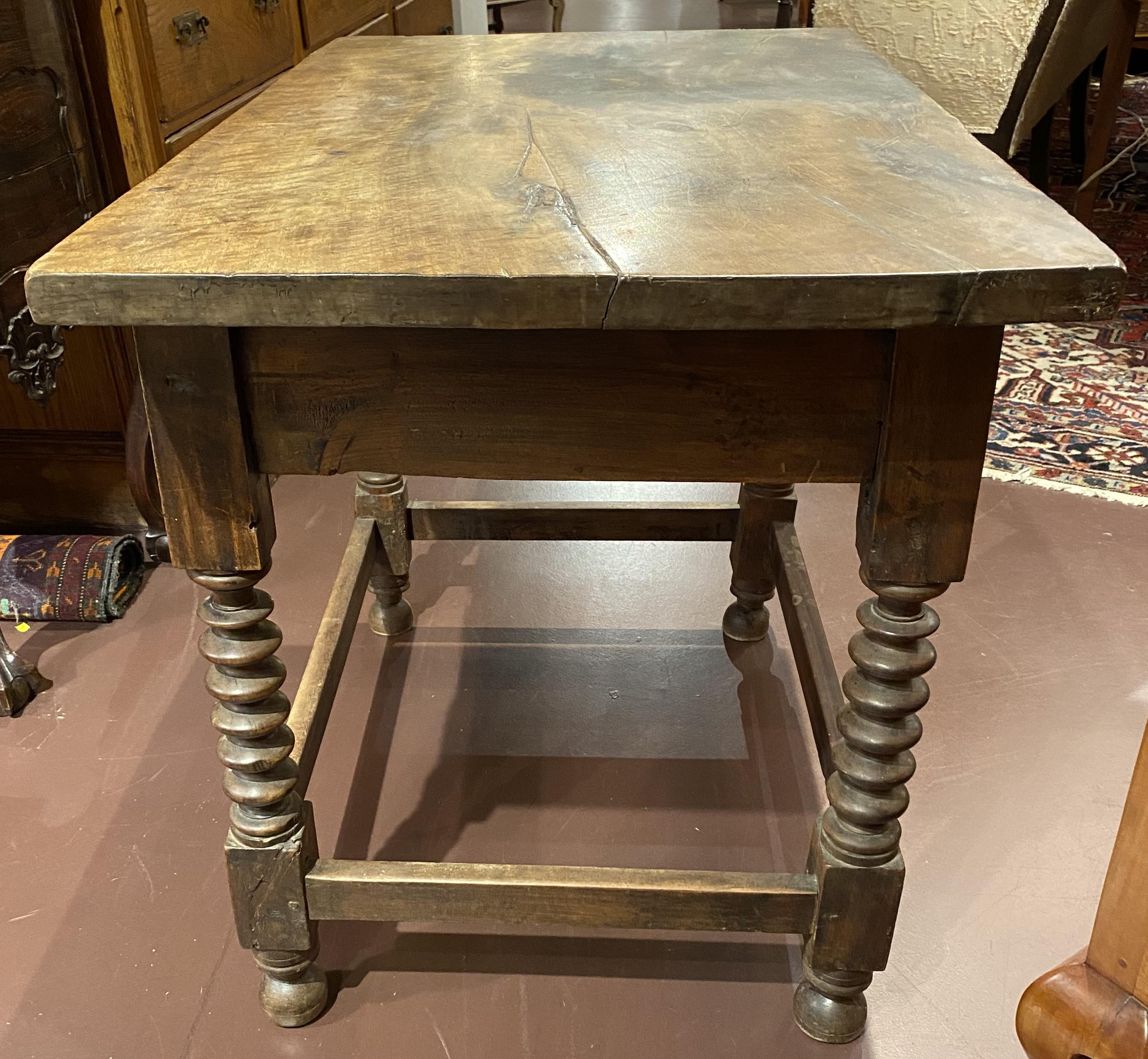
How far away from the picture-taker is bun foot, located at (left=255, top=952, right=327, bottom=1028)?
1006 mm

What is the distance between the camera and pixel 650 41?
1.42 m

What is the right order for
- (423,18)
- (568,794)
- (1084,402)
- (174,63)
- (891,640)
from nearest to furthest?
(891,640), (568,794), (174,63), (1084,402), (423,18)

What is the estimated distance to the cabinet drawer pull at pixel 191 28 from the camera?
153 cm

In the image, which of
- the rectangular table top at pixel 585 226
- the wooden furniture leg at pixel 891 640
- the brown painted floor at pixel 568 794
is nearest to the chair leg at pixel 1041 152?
the brown painted floor at pixel 568 794

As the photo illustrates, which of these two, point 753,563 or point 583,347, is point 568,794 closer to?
point 753,563

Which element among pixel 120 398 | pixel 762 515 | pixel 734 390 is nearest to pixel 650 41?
pixel 762 515

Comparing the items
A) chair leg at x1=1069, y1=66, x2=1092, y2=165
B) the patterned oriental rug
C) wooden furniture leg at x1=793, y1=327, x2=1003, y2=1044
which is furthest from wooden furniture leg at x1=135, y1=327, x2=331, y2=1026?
chair leg at x1=1069, y1=66, x2=1092, y2=165

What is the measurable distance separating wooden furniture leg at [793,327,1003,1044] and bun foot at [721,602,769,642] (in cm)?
52

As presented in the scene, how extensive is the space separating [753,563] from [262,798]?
30.4 inches

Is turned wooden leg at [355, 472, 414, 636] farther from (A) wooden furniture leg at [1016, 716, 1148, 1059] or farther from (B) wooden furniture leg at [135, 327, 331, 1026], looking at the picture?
(A) wooden furniture leg at [1016, 716, 1148, 1059]

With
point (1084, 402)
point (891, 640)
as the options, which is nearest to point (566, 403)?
point (891, 640)

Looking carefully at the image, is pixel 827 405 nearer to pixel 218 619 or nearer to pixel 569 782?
pixel 218 619

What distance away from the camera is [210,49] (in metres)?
1.64

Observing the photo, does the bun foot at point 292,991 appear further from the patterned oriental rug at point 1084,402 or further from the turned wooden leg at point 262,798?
the patterned oriental rug at point 1084,402
